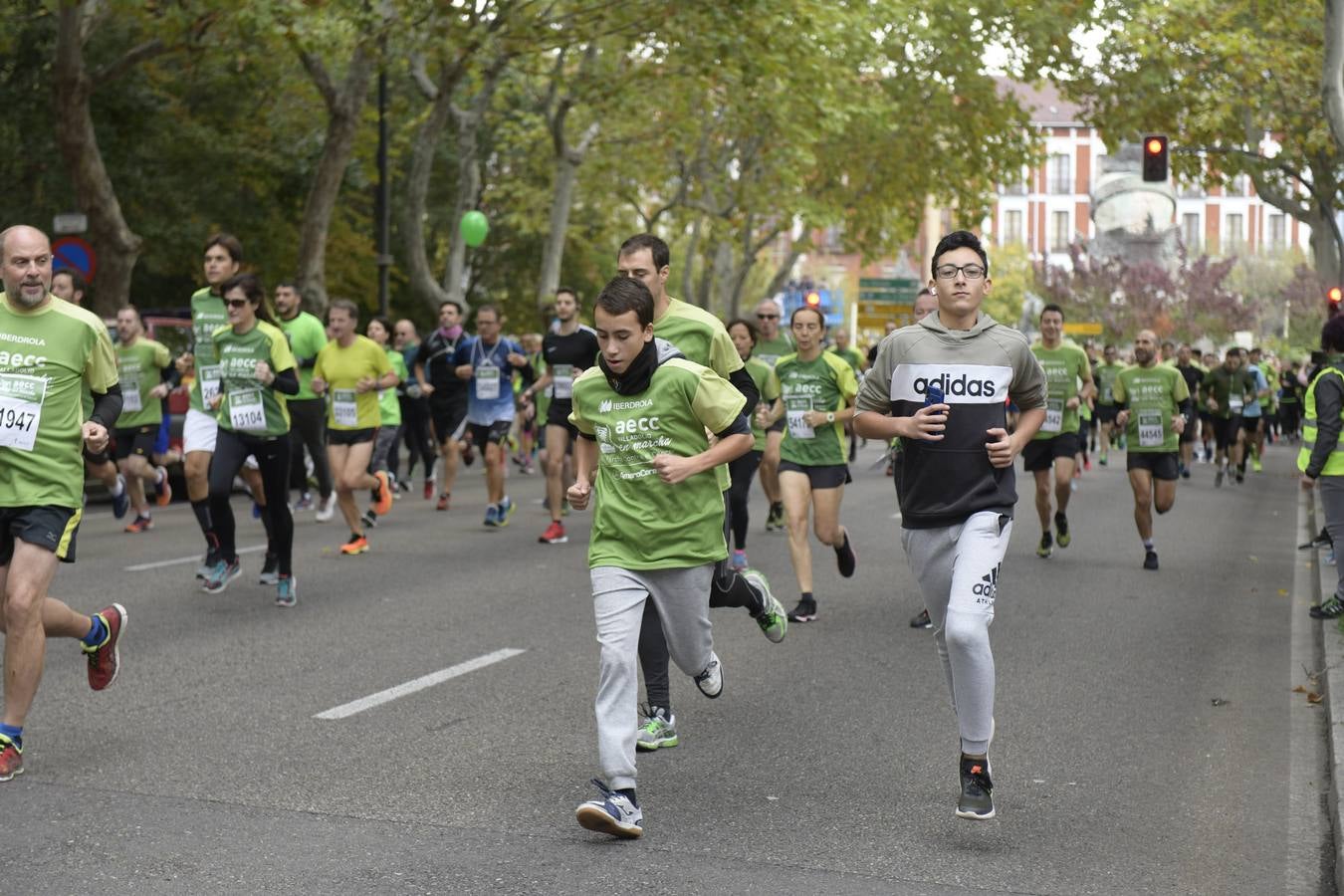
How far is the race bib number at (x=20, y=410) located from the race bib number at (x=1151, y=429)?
30.4 ft

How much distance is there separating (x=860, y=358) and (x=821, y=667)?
1554 cm

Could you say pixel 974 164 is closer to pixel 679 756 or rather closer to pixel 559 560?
pixel 559 560

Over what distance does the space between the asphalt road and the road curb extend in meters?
0.08

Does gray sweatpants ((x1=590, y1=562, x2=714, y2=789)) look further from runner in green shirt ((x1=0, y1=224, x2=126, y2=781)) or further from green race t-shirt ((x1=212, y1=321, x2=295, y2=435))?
green race t-shirt ((x1=212, y1=321, x2=295, y2=435))

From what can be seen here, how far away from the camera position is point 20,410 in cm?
643

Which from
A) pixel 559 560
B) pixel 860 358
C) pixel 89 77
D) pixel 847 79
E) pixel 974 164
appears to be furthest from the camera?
pixel 974 164

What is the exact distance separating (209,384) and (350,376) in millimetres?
1950

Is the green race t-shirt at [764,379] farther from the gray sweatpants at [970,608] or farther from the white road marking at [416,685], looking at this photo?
the gray sweatpants at [970,608]

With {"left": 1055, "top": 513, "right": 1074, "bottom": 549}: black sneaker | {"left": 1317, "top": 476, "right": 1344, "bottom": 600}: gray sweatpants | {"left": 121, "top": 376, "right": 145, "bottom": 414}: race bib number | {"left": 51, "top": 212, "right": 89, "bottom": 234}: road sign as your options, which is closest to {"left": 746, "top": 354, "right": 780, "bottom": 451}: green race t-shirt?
{"left": 1055, "top": 513, "right": 1074, "bottom": 549}: black sneaker

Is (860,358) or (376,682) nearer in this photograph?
(376,682)

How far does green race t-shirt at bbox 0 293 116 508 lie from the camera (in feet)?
21.1

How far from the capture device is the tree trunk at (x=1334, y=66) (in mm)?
13930

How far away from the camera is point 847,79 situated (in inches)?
1341

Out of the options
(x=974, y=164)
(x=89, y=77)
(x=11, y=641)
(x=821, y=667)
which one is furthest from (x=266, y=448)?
(x=974, y=164)
